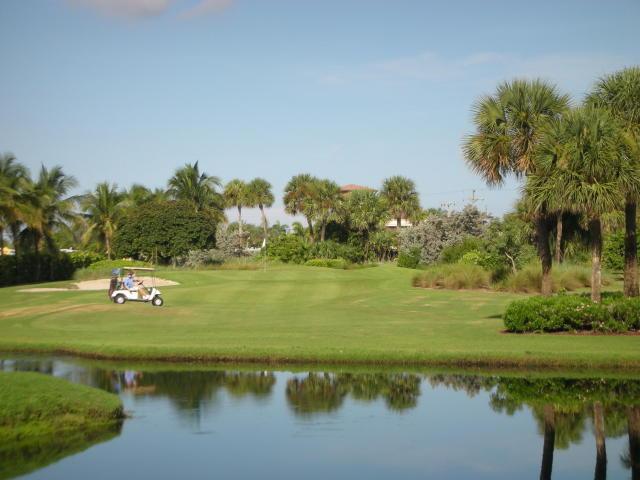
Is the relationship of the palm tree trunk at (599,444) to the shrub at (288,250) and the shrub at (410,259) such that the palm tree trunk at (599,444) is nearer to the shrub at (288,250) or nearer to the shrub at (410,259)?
the shrub at (410,259)

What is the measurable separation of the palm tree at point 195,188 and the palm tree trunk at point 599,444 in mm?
75560

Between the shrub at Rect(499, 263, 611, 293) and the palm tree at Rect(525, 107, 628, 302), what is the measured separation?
1413 centimetres

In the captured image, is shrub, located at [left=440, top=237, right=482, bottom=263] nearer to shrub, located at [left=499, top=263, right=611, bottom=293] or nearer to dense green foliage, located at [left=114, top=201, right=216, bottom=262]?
shrub, located at [left=499, top=263, right=611, bottom=293]

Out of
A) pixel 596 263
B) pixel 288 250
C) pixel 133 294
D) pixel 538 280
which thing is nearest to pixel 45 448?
pixel 596 263

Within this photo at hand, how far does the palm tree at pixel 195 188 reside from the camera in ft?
298

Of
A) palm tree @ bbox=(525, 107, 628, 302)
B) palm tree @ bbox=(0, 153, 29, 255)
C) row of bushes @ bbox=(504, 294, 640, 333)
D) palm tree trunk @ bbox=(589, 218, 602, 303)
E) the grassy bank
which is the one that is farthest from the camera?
palm tree @ bbox=(0, 153, 29, 255)

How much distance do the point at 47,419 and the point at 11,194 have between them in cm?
4530

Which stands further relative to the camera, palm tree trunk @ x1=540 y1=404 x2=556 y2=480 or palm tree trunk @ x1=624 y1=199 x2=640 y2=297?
palm tree trunk @ x1=624 y1=199 x2=640 y2=297

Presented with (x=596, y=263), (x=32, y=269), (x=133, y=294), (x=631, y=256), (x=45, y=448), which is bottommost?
(x=45, y=448)

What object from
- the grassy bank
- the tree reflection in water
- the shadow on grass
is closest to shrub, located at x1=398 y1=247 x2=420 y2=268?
the tree reflection in water

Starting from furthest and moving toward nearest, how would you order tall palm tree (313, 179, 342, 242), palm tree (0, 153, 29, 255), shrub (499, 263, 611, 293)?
tall palm tree (313, 179, 342, 242) < palm tree (0, 153, 29, 255) < shrub (499, 263, 611, 293)

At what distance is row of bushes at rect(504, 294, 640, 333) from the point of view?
25531 mm

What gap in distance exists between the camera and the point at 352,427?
53.0 feet

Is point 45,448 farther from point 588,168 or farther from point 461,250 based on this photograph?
point 461,250
